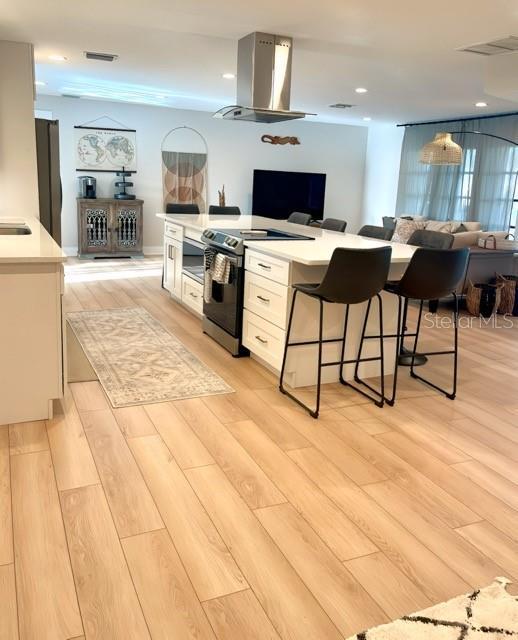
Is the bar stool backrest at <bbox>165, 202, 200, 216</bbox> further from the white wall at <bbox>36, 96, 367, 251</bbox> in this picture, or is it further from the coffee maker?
the white wall at <bbox>36, 96, 367, 251</bbox>

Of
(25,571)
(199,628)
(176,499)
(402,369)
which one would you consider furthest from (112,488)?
(402,369)

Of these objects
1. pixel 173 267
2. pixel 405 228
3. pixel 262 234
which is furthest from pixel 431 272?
pixel 405 228

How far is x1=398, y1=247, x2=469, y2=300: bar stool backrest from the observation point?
3322 millimetres

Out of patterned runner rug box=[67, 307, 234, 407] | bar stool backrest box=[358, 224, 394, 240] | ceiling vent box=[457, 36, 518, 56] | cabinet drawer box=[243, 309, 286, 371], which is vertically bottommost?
patterned runner rug box=[67, 307, 234, 407]

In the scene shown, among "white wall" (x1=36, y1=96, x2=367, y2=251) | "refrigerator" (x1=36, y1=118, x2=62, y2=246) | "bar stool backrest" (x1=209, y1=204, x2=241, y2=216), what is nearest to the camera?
"refrigerator" (x1=36, y1=118, x2=62, y2=246)

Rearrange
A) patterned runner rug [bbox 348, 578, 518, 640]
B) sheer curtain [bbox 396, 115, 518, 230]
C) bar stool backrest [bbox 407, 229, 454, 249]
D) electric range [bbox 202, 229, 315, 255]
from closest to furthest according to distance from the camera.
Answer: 1. patterned runner rug [bbox 348, 578, 518, 640]
2. electric range [bbox 202, 229, 315, 255]
3. bar stool backrest [bbox 407, 229, 454, 249]
4. sheer curtain [bbox 396, 115, 518, 230]

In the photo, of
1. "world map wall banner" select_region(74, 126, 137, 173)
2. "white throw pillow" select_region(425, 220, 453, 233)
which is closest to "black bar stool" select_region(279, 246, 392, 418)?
"white throw pillow" select_region(425, 220, 453, 233)

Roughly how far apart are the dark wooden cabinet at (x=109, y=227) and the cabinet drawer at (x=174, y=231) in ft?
10.0

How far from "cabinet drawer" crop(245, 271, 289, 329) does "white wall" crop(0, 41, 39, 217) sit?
2.54 metres

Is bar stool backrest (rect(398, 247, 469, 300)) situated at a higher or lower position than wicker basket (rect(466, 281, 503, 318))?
higher

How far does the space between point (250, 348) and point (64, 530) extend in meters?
2.16

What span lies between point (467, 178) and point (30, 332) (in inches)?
294

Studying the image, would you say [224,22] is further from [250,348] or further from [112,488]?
[112,488]

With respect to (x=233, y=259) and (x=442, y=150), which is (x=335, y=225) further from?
(x=233, y=259)
